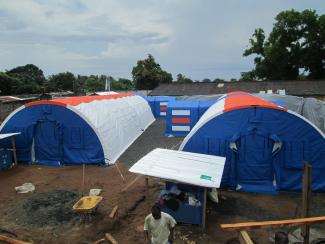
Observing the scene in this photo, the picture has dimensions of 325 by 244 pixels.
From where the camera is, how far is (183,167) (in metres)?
8.52

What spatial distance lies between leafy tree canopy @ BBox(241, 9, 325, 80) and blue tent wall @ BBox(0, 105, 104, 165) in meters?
35.2

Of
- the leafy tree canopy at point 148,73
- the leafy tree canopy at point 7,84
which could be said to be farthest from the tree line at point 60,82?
the leafy tree canopy at point 148,73

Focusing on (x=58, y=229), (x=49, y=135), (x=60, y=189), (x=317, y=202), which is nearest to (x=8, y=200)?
(x=60, y=189)

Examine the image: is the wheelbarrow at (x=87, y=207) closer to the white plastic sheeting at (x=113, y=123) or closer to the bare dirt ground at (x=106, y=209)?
the bare dirt ground at (x=106, y=209)

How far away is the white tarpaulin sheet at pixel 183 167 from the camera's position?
757cm

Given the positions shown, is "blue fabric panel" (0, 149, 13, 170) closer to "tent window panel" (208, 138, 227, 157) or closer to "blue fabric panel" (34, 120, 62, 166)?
"blue fabric panel" (34, 120, 62, 166)

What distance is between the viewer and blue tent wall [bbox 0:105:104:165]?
13930 mm

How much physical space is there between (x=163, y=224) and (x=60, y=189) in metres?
6.43

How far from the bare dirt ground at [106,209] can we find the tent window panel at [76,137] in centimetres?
145

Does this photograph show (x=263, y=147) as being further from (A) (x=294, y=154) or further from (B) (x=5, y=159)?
(B) (x=5, y=159)

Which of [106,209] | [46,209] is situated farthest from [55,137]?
[106,209]

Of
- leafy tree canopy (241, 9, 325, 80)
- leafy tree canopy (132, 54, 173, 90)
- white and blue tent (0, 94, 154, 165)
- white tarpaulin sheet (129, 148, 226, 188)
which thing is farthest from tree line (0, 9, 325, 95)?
white tarpaulin sheet (129, 148, 226, 188)

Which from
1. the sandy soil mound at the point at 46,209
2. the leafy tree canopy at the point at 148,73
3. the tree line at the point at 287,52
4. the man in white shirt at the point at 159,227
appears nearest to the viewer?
the man in white shirt at the point at 159,227

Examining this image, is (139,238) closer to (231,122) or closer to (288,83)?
(231,122)
